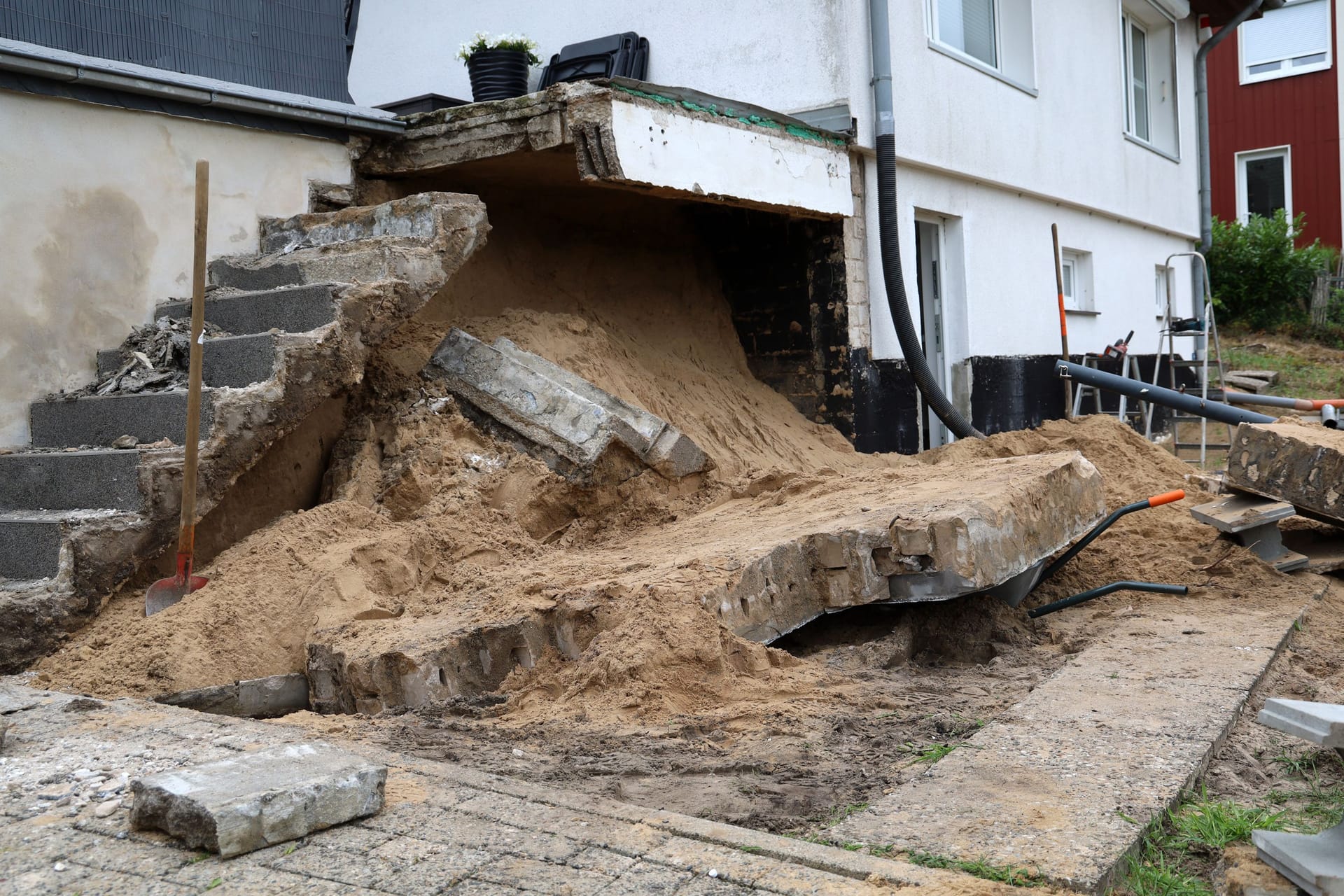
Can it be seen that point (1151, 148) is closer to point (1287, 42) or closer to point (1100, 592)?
point (1287, 42)

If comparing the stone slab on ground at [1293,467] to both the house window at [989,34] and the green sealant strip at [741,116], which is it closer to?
the green sealant strip at [741,116]

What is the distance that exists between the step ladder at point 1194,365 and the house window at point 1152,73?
5.42 ft

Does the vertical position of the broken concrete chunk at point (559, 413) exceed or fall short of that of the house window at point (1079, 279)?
it falls short

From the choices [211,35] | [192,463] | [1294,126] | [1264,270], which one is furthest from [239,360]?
[1294,126]

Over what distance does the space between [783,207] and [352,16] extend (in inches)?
208

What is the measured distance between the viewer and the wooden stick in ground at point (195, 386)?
464cm

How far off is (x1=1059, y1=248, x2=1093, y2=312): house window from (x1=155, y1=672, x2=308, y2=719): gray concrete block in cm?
988

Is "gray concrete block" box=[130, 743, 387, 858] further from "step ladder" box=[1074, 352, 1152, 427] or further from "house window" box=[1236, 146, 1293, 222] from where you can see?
"house window" box=[1236, 146, 1293, 222]

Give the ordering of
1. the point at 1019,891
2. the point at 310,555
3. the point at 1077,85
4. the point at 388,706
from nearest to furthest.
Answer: the point at 1019,891
the point at 388,706
the point at 310,555
the point at 1077,85

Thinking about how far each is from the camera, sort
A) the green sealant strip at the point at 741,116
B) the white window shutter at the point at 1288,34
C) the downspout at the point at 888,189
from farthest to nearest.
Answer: the white window shutter at the point at 1288,34 → the downspout at the point at 888,189 → the green sealant strip at the point at 741,116

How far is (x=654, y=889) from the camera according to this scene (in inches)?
92.0

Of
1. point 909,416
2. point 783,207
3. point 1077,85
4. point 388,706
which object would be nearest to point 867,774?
point 388,706

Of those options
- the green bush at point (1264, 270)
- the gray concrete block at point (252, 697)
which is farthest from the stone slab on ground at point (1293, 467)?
the green bush at point (1264, 270)

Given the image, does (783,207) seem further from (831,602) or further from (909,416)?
(831,602)
